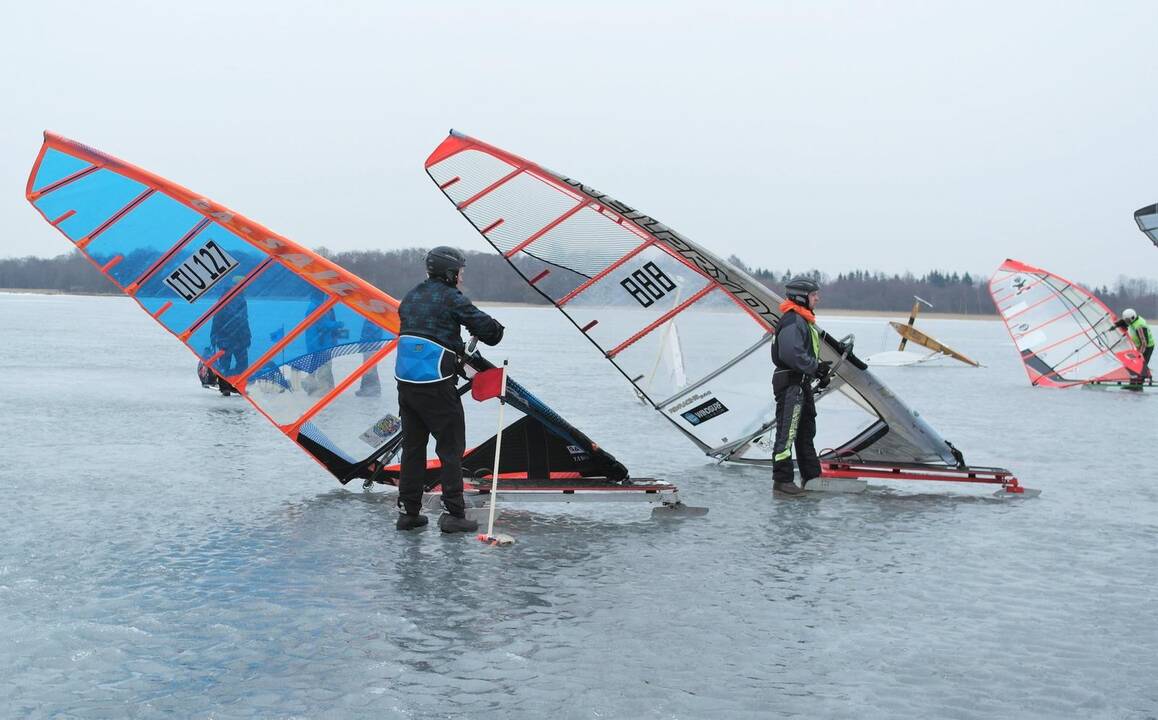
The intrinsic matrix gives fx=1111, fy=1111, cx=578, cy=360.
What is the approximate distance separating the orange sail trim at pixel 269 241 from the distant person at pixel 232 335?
37cm

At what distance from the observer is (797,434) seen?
8.70 meters

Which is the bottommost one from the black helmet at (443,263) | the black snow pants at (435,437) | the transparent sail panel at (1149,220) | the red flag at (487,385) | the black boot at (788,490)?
the black boot at (788,490)

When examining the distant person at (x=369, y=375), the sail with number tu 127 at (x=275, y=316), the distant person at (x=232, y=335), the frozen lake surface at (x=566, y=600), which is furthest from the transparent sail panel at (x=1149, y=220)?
the distant person at (x=232, y=335)

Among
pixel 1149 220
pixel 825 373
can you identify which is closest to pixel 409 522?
pixel 825 373

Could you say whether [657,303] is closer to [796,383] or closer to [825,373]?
[796,383]

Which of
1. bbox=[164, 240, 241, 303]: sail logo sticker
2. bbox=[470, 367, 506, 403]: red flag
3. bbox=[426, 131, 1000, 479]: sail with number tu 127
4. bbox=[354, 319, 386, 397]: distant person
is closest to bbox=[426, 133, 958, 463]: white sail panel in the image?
bbox=[426, 131, 1000, 479]: sail with number tu 127

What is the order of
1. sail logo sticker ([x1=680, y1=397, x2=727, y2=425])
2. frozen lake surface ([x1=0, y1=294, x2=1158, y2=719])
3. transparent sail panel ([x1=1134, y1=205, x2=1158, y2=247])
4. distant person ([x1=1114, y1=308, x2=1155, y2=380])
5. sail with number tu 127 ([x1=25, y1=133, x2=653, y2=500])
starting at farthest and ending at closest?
distant person ([x1=1114, y1=308, x2=1155, y2=380]), sail logo sticker ([x1=680, y1=397, x2=727, y2=425]), sail with number tu 127 ([x1=25, y1=133, x2=653, y2=500]), transparent sail panel ([x1=1134, y1=205, x2=1158, y2=247]), frozen lake surface ([x1=0, y1=294, x2=1158, y2=719])

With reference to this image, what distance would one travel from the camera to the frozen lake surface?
4.00 meters

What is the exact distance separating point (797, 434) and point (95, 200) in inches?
213

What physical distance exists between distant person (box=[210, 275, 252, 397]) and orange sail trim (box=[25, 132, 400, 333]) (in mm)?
372

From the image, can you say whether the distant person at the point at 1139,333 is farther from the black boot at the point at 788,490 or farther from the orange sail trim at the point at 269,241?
the orange sail trim at the point at 269,241

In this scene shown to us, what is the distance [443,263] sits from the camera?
6.83 m

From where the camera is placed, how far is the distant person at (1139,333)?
22.0m

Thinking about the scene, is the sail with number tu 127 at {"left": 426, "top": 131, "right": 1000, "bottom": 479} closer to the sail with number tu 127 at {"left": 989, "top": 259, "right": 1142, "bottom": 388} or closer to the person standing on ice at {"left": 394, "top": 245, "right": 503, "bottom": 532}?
the person standing on ice at {"left": 394, "top": 245, "right": 503, "bottom": 532}
